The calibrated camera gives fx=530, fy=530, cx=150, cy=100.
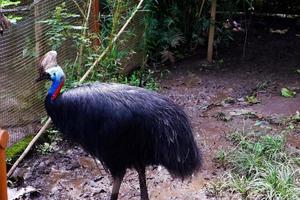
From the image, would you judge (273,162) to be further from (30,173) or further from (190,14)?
(190,14)

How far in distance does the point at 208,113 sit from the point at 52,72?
2111 millimetres

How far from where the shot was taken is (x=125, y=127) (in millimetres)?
2771

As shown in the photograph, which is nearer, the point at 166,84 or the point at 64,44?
the point at 64,44

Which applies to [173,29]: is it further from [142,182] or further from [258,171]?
[142,182]

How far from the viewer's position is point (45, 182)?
346 centimetres

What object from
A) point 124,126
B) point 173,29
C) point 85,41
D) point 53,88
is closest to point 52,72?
point 53,88

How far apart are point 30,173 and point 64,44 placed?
3.56ft

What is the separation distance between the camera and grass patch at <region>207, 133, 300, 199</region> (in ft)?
10.2

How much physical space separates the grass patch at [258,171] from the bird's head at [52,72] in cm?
115

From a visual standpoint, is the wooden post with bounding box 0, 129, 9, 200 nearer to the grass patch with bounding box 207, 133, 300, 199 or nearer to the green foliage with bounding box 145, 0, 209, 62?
the grass patch with bounding box 207, 133, 300, 199

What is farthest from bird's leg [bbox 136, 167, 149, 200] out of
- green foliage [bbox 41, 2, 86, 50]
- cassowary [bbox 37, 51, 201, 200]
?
green foliage [bbox 41, 2, 86, 50]

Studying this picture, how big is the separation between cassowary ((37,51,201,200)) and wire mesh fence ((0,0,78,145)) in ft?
2.25

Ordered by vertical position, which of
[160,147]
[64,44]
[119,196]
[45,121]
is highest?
[64,44]

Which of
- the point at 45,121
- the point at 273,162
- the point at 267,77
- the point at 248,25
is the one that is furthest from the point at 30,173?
the point at 248,25
